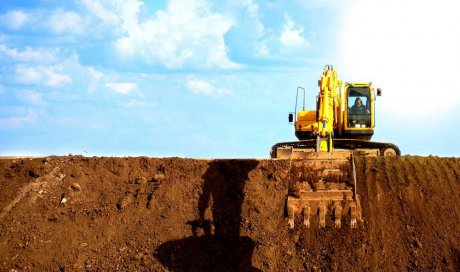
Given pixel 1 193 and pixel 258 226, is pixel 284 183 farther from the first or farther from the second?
pixel 1 193

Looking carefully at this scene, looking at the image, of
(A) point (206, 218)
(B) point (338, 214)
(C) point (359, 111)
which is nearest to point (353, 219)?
(B) point (338, 214)

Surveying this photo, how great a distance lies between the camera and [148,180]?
1612cm

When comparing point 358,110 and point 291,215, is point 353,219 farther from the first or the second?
point 358,110

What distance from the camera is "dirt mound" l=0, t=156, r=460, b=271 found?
13.0m

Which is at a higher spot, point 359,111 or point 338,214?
point 359,111

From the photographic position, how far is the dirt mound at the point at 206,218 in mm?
13031

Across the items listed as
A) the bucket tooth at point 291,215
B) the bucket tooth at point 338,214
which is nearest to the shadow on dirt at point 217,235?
the bucket tooth at point 291,215

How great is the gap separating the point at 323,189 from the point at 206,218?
294cm

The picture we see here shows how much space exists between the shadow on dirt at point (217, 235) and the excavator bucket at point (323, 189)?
1447mm

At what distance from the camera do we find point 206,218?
1442 centimetres

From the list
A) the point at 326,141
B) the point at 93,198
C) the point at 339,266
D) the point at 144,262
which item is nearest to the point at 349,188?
the point at 339,266

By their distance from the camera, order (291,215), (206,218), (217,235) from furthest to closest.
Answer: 1. (206,218)
2. (217,235)
3. (291,215)

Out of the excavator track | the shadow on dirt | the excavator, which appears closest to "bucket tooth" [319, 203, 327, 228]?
the excavator

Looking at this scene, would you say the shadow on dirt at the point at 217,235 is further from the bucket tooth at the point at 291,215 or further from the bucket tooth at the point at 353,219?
the bucket tooth at the point at 353,219
